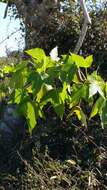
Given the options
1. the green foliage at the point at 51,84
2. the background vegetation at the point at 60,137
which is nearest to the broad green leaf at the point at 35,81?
the green foliage at the point at 51,84

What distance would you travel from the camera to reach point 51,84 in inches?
81.7

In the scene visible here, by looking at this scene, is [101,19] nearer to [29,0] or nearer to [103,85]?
[29,0]

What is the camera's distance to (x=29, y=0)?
5941 mm

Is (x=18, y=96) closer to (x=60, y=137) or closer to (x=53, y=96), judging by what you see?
(x=53, y=96)

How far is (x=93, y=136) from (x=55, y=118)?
536 mm

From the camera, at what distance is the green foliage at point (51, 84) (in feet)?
6.77

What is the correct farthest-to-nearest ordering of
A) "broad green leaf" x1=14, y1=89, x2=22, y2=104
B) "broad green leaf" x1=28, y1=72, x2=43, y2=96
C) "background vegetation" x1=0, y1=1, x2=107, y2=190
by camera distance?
"background vegetation" x1=0, y1=1, x2=107, y2=190
"broad green leaf" x1=14, y1=89, x2=22, y2=104
"broad green leaf" x1=28, y1=72, x2=43, y2=96

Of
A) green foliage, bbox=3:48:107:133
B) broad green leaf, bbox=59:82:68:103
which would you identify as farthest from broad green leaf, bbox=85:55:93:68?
broad green leaf, bbox=59:82:68:103

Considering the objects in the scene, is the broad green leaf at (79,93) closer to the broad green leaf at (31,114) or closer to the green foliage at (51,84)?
the green foliage at (51,84)

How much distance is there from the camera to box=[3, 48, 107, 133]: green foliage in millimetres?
2064

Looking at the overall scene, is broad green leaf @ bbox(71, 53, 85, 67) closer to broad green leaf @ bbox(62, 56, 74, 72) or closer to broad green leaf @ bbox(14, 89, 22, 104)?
broad green leaf @ bbox(62, 56, 74, 72)

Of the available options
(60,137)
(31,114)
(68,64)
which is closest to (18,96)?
(31,114)

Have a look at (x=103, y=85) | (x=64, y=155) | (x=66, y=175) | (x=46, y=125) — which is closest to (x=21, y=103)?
(x=103, y=85)

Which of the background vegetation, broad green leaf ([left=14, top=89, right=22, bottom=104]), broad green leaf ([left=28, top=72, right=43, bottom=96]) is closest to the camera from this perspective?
broad green leaf ([left=28, top=72, right=43, bottom=96])
